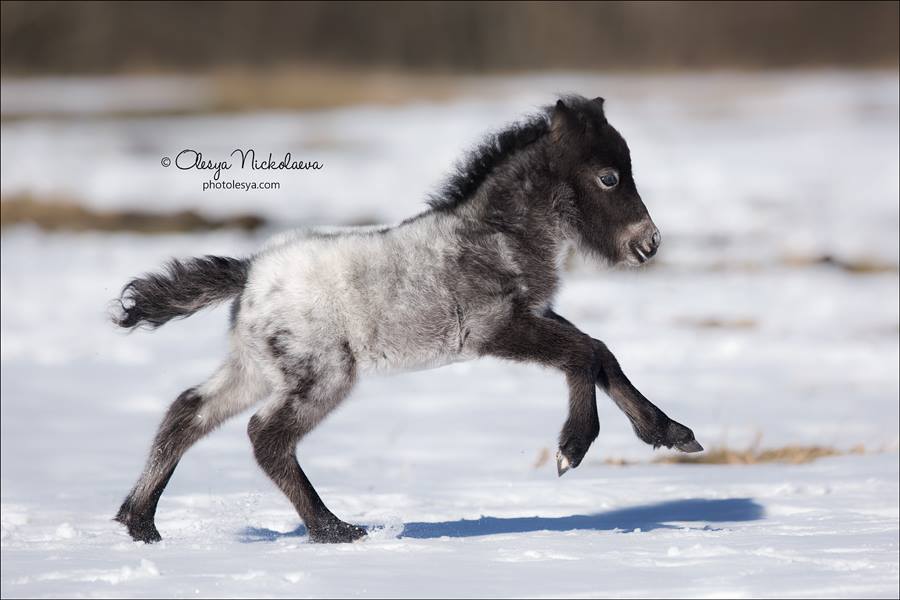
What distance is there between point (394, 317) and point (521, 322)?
0.59 metres

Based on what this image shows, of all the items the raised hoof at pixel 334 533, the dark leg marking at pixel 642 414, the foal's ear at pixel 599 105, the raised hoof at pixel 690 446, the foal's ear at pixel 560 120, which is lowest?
the raised hoof at pixel 334 533

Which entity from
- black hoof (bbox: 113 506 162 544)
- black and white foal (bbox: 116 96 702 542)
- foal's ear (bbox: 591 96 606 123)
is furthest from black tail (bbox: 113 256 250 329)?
foal's ear (bbox: 591 96 606 123)

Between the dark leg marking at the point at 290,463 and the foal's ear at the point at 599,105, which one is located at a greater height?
the foal's ear at the point at 599,105

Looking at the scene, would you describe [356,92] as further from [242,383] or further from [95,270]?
[242,383]

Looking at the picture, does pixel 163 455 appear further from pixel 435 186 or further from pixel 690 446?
pixel 690 446

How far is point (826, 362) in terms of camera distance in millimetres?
12328

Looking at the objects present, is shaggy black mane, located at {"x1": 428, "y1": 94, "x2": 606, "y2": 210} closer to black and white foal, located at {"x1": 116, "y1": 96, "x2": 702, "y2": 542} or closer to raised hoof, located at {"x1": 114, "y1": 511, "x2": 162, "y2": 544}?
black and white foal, located at {"x1": 116, "y1": 96, "x2": 702, "y2": 542}

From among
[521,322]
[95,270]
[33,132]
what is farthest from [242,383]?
[33,132]

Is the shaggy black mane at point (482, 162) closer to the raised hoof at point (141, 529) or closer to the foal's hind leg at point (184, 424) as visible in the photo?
the foal's hind leg at point (184, 424)

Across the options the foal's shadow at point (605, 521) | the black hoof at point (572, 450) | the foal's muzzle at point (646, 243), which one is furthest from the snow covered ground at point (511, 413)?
the foal's muzzle at point (646, 243)

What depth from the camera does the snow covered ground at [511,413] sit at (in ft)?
18.8

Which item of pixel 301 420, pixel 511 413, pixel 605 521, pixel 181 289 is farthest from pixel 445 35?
pixel 301 420

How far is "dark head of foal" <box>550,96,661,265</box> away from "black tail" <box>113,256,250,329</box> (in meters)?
1.62

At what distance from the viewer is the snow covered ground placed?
5.72m
